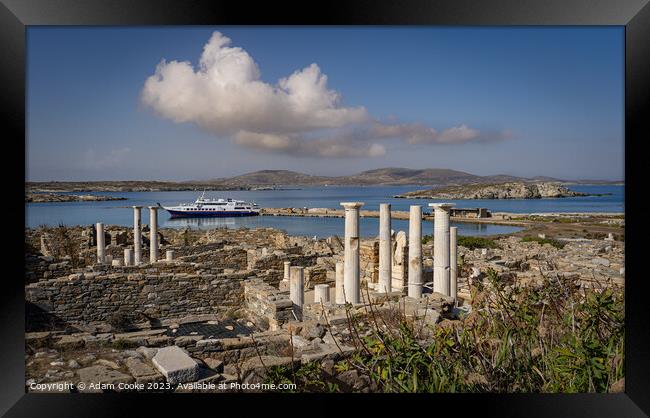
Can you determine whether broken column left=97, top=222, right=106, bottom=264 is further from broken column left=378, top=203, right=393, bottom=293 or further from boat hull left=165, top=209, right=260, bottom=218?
boat hull left=165, top=209, right=260, bottom=218

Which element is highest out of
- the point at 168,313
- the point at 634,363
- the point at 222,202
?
the point at 222,202

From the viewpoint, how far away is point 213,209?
2920 centimetres

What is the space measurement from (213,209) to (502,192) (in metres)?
18.1

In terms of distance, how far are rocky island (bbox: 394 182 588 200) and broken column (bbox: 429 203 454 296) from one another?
19.2 feet

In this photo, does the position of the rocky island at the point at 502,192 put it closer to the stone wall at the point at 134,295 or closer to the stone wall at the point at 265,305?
the stone wall at the point at 265,305

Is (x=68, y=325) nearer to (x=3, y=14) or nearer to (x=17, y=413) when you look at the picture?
(x=17, y=413)

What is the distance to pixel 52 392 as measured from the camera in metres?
4.46

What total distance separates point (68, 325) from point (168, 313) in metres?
1.80

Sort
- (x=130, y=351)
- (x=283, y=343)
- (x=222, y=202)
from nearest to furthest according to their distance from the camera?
(x=130, y=351)
(x=283, y=343)
(x=222, y=202)

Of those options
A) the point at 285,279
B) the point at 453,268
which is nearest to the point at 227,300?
the point at 285,279

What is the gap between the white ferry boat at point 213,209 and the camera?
28.9 metres

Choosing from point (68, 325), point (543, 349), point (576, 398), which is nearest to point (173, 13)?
point (543, 349)

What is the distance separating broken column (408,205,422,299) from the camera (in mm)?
9875

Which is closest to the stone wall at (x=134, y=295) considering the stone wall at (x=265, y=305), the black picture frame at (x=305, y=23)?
the stone wall at (x=265, y=305)
